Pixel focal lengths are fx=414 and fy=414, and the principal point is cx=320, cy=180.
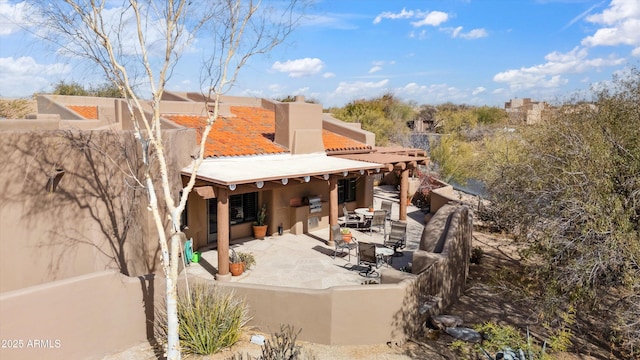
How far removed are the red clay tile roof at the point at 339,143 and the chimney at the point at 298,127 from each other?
4.74 ft

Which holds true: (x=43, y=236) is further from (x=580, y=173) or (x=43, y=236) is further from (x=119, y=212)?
(x=580, y=173)

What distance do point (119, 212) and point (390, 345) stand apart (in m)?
Result: 8.64

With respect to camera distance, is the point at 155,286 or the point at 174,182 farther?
the point at 174,182

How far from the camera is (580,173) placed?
8.23m

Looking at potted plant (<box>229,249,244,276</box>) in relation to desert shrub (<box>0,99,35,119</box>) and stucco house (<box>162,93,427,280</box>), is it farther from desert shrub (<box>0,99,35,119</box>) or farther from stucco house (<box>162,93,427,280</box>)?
desert shrub (<box>0,99,35,119</box>)

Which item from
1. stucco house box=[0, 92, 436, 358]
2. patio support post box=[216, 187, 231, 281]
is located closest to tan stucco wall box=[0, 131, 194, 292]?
stucco house box=[0, 92, 436, 358]

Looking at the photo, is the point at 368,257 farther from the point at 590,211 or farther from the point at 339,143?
the point at 339,143

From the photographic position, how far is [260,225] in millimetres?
18938

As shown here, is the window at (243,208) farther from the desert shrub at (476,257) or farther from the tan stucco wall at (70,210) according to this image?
the desert shrub at (476,257)

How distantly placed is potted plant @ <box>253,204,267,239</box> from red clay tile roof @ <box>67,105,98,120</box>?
9336 millimetres

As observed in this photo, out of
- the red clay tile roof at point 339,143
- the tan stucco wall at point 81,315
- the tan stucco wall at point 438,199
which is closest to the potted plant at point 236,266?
the tan stucco wall at point 81,315

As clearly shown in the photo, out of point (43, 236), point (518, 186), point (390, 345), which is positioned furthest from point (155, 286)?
point (518, 186)

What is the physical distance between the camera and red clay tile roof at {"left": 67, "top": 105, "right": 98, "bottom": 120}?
67.0 ft

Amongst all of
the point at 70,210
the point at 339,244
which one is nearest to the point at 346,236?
the point at 339,244
